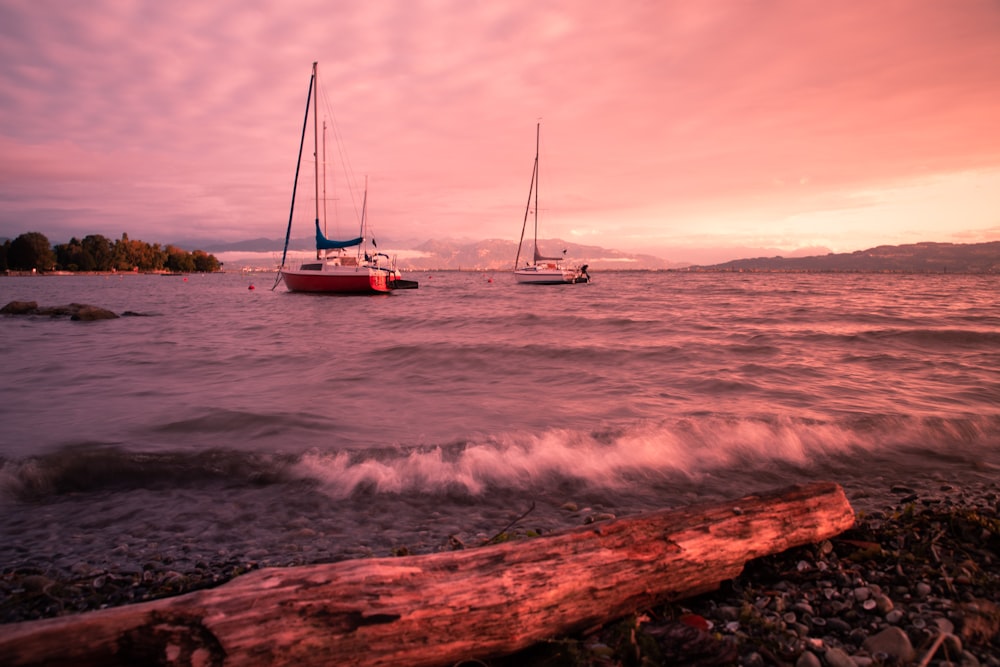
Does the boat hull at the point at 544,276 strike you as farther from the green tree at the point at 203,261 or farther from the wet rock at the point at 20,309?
the green tree at the point at 203,261

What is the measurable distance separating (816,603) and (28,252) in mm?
159274

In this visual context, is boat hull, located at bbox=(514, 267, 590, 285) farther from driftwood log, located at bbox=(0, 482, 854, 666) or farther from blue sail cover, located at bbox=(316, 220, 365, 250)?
driftwood log, located at bbox=(0, 482, 854, 666)

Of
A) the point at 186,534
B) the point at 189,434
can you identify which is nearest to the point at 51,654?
the point at 186,534

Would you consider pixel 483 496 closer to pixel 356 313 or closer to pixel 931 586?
pixel 931 586

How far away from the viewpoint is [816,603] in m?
3.23

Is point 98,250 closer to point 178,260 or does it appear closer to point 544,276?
point 178,260

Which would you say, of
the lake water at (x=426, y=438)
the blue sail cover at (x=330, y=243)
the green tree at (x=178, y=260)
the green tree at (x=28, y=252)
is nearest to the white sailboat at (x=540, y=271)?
the blue sail cover at (x=330, y=243)

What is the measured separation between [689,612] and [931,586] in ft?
5.42

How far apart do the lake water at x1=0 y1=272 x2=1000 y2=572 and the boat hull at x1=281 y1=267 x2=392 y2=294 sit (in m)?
22.9

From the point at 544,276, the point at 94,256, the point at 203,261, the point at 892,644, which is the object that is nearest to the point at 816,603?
the point at 892,644

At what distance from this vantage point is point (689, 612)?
A: 310 cm

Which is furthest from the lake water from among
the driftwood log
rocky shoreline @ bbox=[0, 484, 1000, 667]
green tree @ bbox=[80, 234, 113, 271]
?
green tree @ bbox=[80, 234, 113, 271]

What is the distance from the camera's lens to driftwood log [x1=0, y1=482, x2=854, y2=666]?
2.25m

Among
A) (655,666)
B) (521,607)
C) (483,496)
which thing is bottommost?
(483,496)
